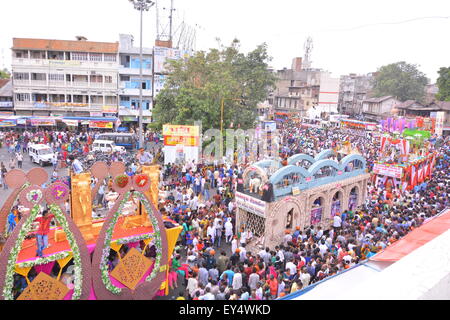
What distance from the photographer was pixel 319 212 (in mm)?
13492

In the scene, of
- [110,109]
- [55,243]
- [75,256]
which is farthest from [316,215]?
[110,109]

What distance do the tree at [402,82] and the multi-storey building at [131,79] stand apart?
4167 cm

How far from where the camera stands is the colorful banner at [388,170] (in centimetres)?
1758

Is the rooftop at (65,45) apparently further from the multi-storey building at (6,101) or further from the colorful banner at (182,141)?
the colorful banner at (182,141)

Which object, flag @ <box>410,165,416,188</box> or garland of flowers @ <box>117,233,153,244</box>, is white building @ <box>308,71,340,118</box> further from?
garland of flowers @ <box>117,233,153,244</box>

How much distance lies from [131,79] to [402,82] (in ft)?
147

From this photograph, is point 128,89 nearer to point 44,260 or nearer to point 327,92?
point 44,260

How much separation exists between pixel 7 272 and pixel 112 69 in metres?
30.9

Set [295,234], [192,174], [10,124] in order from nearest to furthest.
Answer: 1. [295,234]
2. [192,174]
3. [10,124]

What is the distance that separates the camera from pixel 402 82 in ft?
189

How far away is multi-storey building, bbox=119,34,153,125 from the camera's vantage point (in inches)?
1373
